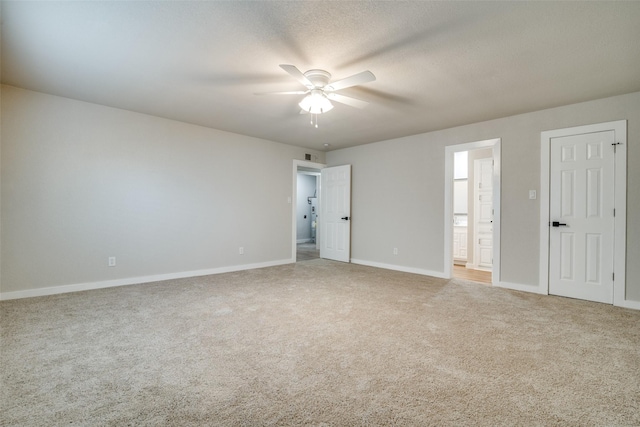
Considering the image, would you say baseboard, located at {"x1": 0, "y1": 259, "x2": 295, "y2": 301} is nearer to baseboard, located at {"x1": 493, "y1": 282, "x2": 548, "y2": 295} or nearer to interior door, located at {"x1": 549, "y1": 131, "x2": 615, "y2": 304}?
baseboard, located at {"x1": 493, "y1": 282, "x2": 548, "y2": 295}

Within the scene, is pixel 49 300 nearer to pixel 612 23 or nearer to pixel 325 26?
pixel 325 26

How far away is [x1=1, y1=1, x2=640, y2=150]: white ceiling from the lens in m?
1.97

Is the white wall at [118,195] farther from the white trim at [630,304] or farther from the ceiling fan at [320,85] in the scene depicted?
the white trim at [630,304]

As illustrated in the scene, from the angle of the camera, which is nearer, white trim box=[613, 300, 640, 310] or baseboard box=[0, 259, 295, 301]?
white trim box=[613, 300, 640, 310]

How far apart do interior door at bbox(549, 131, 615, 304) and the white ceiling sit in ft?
2.22

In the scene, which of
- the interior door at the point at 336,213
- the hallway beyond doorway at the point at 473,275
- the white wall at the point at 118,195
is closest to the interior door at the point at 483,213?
the hallway beyond doorway at the point at 473,275

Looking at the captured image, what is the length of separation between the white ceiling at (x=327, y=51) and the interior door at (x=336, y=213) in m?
2.55

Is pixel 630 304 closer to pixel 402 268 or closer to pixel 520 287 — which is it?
pixel 520 287

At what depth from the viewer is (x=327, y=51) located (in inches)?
95.8

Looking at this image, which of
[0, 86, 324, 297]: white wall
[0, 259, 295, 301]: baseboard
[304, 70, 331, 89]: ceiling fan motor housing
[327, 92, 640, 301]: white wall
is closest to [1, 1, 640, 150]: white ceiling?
[304, 70, 331, 89]: ceiling fan motor housing

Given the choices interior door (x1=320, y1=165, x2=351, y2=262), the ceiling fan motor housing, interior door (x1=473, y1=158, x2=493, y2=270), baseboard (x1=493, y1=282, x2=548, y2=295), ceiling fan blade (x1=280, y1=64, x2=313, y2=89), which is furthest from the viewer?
interior door (x1=320, y1=165, x2=351, y2=262)

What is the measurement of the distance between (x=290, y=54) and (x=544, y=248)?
4082mm

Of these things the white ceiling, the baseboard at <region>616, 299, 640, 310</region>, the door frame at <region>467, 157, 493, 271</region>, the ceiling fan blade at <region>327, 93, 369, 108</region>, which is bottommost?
the baseboard at <region>616, 299, 640, 310</region>

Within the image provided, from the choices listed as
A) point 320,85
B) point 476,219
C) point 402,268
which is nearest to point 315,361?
point 320,85
